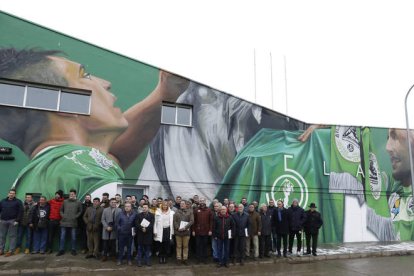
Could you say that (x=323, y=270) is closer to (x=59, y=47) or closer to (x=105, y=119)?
(x=105, y=119)

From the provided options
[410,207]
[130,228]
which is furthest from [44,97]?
[410,207]

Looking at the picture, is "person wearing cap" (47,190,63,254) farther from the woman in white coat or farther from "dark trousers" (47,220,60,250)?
the woman in white coat

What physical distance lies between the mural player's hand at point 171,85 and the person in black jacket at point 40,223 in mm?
5874

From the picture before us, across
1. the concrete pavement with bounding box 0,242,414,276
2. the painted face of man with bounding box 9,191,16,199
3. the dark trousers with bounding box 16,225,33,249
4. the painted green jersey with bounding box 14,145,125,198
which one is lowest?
the concrete pavement with bounding box 0,242,414,276

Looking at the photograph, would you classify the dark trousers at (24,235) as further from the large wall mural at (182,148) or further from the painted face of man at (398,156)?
the painted face of man at (398,156)

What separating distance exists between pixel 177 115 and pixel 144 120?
58.6 inches

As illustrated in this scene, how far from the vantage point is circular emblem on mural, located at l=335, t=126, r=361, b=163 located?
16.3 meters

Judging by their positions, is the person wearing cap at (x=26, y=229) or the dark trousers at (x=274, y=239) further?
the dark trousers at (x=274, y=239)

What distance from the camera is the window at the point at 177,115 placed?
525 inches

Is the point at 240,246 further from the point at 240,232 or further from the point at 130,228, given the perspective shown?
the point at 130,228

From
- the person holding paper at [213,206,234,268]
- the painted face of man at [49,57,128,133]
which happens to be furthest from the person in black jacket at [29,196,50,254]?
the person holding paper at [213,206,234,268]

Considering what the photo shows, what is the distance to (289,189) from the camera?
14914 millimetres

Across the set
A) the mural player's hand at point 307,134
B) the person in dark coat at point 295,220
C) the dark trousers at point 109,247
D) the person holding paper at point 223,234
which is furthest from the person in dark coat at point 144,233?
the mural player's hand at point 307,134

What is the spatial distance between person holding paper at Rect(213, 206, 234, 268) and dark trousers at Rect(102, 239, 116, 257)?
3.16 meters
